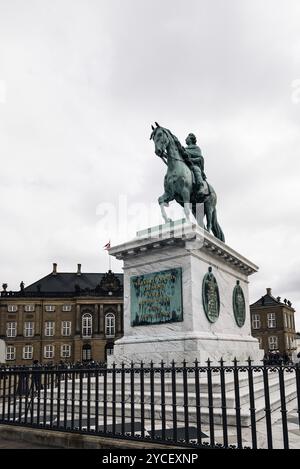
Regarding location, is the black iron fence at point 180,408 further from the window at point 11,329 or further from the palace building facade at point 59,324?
the window at point 11,329

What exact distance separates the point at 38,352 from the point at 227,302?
189 feet

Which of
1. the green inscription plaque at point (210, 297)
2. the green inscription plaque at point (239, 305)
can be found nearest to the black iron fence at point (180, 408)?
the green inscription plaque at point (210, 297)

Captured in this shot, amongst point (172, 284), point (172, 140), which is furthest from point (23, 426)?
point (172, 140)

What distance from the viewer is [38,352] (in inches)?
2491

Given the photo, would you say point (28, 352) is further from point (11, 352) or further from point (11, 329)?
point (11, 329)

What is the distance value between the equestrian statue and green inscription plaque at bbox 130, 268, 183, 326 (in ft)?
5.55

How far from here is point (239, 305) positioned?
40.7ft

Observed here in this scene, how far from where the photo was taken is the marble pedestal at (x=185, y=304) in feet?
31.0

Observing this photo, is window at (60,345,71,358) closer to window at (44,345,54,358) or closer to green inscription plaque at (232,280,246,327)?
window at (44,345,54,358)

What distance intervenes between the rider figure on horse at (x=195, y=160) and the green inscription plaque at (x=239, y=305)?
3172 mm

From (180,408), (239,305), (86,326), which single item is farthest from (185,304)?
(86,326)

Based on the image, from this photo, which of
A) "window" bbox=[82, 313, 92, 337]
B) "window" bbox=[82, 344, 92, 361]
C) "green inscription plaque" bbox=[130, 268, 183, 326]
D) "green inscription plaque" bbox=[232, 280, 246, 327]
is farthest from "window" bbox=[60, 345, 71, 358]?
"green inscription plaque" bbox=[130, 268, 183, 326]

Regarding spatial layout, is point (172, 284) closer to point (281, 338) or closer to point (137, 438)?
point (137, 438)
